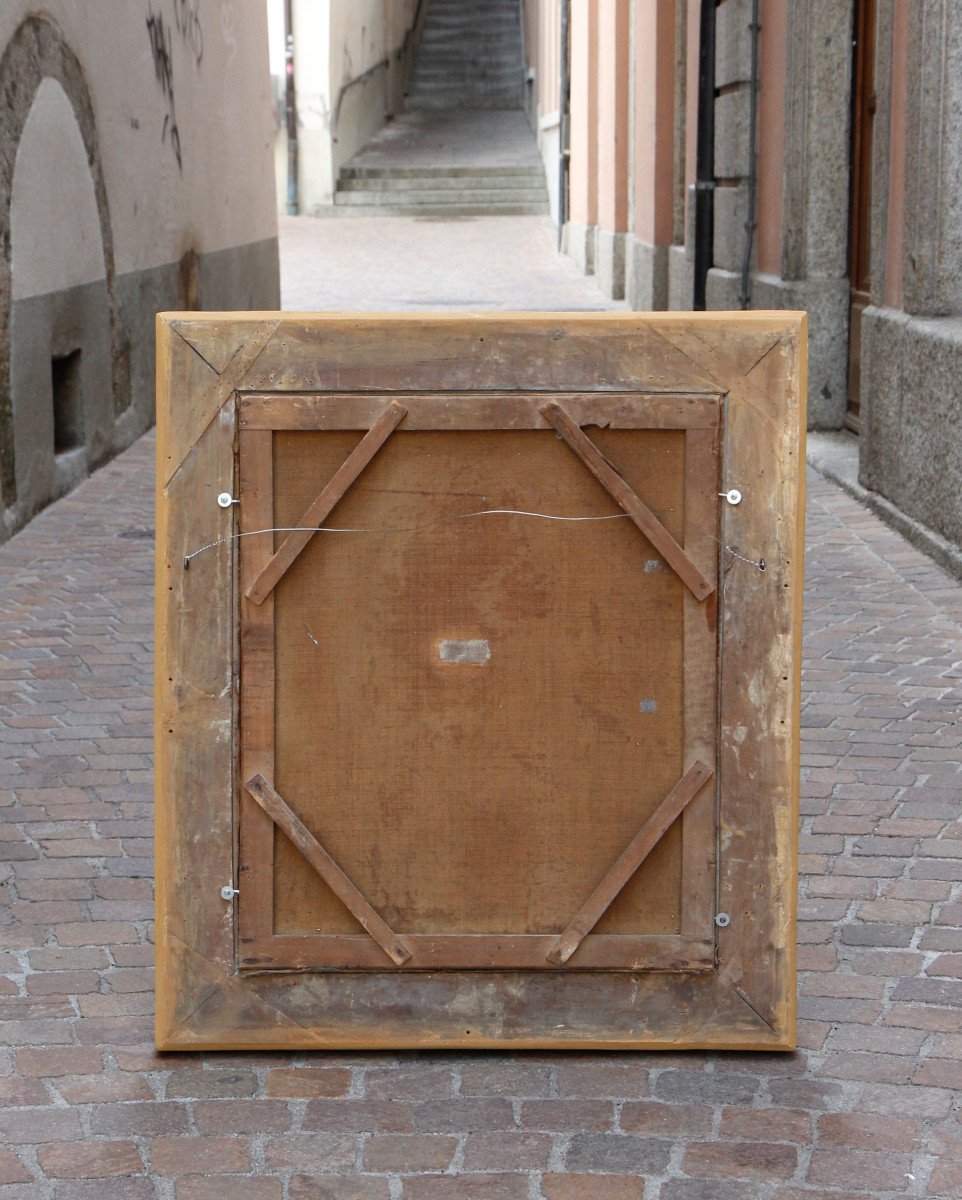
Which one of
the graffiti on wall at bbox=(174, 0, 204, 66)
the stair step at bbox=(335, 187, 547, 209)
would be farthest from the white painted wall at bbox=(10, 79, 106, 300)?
the stair step at bbox=(335, 187, 547, 209)

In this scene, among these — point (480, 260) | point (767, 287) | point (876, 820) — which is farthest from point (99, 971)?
point (480, 260)

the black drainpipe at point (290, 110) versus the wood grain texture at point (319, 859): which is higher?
the black drainpipe at point (290, 110)

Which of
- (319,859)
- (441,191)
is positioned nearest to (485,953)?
(319,859)

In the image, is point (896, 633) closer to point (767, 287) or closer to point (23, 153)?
point (23, 153)

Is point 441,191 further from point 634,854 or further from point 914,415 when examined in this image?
point 634,854

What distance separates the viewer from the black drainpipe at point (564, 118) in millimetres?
23812

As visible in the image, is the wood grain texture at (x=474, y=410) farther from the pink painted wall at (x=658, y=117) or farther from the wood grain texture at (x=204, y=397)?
the pink painted wall at (x=658, y=117)

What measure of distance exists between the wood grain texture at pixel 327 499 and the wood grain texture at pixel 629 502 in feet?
0.82

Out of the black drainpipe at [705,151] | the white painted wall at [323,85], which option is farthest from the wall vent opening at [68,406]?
the white painted wall at [323,85]

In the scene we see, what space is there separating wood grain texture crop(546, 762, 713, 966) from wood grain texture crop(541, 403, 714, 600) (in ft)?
1.01

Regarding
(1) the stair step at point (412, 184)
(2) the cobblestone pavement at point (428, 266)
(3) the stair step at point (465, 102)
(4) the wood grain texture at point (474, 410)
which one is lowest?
(2) the cobblestone pavement at point (428, 266)

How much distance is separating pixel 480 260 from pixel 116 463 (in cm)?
1162

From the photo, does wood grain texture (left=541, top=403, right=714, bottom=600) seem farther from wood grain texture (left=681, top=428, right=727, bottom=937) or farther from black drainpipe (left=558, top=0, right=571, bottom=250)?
black drainpipe (left=558, top=0, right=571, bottom=250)

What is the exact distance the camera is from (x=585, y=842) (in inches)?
126
